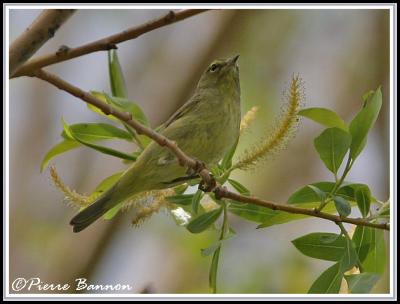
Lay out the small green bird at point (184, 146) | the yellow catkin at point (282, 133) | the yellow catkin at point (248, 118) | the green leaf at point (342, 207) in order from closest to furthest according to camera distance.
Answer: the green leaf at point (342, 207) < the yellow catkin at point (282, 133) < the yellow catkin at point (248, 118) < the small green bird at point (184, 146)

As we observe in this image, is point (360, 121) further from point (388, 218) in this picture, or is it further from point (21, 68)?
point (21, 68)

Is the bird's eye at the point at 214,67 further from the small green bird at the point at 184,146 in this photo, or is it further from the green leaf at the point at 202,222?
the green leaf at the point at 202,222

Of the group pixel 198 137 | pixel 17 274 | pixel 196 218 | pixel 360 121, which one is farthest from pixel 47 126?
pixel 360 121

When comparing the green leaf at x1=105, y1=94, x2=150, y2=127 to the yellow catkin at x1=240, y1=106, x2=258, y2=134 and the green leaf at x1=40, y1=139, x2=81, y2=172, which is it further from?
the yellow catkin at x1=240, y1=106, x2=258, y2=134

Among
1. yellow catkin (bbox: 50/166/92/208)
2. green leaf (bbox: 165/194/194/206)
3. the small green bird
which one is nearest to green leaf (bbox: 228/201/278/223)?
green leaf (bbox: 165/194/194/206)

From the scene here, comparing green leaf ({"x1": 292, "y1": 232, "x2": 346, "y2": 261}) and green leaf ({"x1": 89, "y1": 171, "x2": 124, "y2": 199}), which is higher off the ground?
green leaf ({"x1": 89, "y1": 171, "x2": 124, "y2": 199})

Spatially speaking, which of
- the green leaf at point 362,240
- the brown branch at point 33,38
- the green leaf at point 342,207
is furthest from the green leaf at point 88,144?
the green leaf at point 362,240

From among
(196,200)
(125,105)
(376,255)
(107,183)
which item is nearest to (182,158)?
(196,200)
